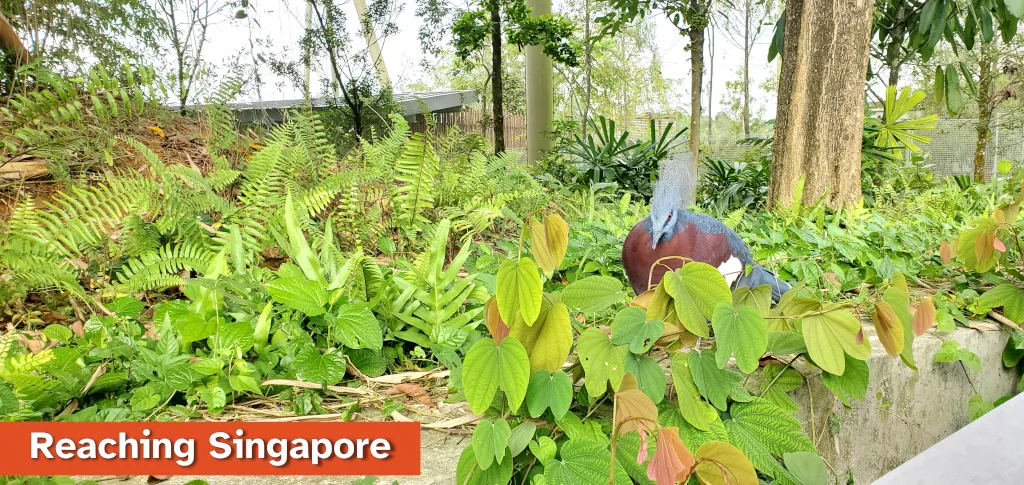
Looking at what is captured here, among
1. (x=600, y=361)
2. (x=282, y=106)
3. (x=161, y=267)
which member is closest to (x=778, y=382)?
(x=600, y=361)

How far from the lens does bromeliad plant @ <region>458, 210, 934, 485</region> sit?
39.0 inches

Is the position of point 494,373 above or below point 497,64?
below

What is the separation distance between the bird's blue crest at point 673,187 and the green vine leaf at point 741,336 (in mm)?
474

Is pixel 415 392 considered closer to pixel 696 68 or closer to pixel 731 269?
pixel 731 269

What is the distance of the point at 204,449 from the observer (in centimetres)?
122

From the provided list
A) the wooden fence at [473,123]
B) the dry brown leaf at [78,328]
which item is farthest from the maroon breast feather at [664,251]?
the wooden fence at [473,123]

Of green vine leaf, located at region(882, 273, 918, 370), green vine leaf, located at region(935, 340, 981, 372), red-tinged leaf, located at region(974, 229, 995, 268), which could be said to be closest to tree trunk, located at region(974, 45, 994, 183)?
red-tinged leaf, located at region(974, 229, 995, 268)

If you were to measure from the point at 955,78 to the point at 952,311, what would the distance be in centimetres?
413

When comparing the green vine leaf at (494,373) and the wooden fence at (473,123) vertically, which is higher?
the wooden fence at (473,123)

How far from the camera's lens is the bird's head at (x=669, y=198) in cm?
146

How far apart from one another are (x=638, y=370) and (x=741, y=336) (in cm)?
19

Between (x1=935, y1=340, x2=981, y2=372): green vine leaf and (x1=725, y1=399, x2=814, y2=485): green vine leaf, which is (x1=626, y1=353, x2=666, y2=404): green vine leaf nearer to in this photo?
(x1=725, y1=399, x2=814, y2=485): green vine leaf

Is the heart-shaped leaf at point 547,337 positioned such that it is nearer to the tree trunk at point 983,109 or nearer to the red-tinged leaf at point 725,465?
the red-tinged leaf at point 725,465

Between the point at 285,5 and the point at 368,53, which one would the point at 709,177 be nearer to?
the point at 368,53
